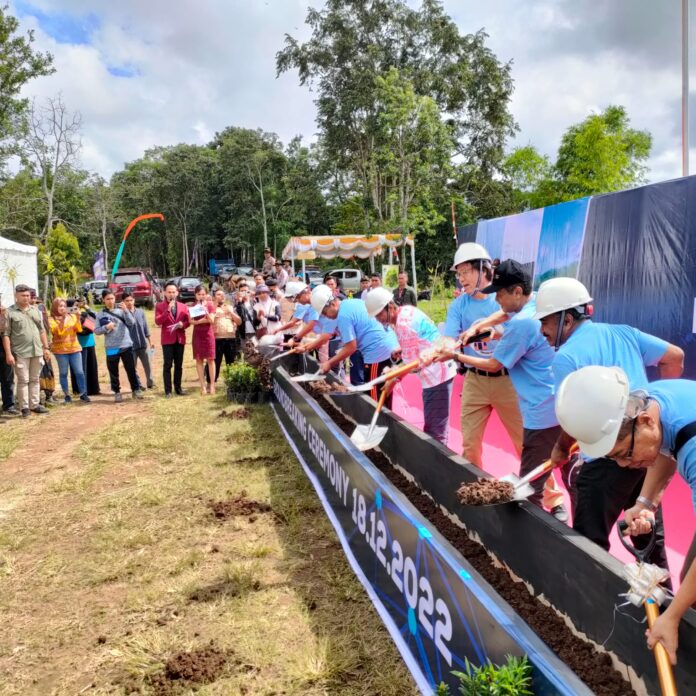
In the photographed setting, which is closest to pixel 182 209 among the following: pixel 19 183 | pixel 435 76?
pixel 19 183

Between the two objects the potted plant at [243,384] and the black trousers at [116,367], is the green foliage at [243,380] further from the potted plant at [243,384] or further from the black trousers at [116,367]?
the black trousers at [116,367]

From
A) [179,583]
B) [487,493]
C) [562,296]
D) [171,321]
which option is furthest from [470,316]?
[171,321]

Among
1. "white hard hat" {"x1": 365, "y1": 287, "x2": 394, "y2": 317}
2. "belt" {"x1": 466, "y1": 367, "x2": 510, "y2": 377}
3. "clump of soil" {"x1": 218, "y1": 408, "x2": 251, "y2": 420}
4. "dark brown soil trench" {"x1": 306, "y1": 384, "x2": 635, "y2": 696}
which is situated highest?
"white hard hat" {"x1": 365, "y1": 287, "x2": 394, "y2": 317}

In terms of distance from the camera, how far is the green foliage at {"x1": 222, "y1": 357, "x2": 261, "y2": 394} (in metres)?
8.82

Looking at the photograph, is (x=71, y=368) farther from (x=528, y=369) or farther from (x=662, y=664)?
(x=662, y=664)

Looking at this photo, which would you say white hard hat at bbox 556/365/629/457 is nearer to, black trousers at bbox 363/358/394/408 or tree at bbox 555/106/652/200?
black trousers at bbox 363/358/394/408

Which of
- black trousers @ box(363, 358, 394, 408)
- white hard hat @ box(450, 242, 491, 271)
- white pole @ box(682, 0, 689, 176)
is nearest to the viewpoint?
white hard hat @ box(450, 242, 491, 271)

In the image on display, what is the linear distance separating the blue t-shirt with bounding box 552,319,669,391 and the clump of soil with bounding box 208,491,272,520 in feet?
9.75

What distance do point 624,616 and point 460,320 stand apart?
2.44 m

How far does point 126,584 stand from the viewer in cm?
373

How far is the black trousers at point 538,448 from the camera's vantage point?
3322 mm

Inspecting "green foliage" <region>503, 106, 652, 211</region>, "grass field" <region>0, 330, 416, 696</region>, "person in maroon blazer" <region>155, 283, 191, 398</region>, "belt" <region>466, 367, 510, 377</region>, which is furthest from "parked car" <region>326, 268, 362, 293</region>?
"belt" <region>466, 367, 510, 377</region>

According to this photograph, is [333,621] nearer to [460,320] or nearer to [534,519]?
[534,519]

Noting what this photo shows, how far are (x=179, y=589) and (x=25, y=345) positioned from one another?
5.85 metres
